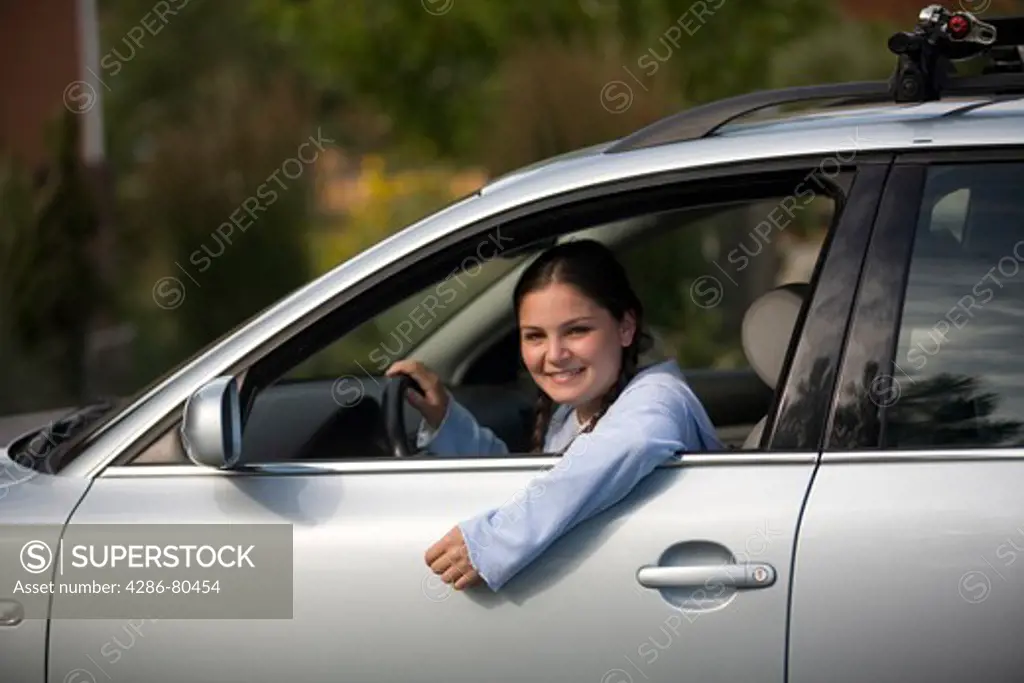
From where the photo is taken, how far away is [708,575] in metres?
3.07

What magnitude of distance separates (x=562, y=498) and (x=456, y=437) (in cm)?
83

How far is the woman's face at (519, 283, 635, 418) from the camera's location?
11.7 ft

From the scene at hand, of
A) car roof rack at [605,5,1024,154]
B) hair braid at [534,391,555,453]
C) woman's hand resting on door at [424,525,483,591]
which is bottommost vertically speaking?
woman's hand resting on door at [424,525,483,591]

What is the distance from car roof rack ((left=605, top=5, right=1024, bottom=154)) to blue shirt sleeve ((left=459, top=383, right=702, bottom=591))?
58 centimetres

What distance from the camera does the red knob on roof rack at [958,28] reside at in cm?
352

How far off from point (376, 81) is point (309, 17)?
59 cm

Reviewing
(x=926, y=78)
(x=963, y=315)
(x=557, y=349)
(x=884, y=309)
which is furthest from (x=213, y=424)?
(x=926, y=78)

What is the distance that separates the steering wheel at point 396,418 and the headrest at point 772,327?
80 cm

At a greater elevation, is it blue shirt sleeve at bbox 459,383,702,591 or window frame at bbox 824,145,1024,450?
window frame at bbox 824,145,1024,450

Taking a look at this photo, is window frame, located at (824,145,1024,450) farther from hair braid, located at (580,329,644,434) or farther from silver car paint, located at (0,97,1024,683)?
hair braid, located at (580,329,644,434)

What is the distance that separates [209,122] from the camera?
12586mm

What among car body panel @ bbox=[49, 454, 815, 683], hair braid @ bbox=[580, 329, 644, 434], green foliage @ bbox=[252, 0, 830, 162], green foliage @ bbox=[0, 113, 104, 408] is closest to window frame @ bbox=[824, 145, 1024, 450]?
car body panel @ bbox=[49, 454, 815, 683]

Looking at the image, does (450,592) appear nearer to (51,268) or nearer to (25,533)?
(25,533)

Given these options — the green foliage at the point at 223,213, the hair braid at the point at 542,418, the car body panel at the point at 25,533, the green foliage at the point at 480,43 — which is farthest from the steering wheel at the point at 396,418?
the green foliage at the point at 223,213
